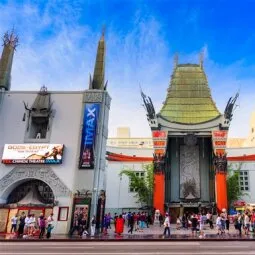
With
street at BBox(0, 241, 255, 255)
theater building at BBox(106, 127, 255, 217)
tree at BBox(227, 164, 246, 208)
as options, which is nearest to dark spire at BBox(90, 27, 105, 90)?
street at BBox(0, 241, 255, 255)

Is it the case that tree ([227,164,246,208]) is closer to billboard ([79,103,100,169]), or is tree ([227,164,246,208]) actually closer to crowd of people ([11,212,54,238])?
billboard ([79,103,100,169])

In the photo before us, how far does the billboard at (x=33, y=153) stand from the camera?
22.9 m

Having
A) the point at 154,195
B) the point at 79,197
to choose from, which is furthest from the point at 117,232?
the point at 154,195

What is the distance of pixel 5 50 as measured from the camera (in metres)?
27.3

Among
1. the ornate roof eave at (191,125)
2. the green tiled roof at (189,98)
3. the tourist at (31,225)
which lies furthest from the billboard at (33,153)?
the green tiled roof at (189,98)

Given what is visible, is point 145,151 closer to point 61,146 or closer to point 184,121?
point 184,121

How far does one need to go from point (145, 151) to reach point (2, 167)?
25431mm

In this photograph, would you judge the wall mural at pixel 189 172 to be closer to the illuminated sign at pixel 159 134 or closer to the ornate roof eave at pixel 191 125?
the ornate roof eave at pixel 191 125

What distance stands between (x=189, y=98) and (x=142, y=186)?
12662mm

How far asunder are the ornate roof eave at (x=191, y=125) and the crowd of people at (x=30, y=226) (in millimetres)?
21045

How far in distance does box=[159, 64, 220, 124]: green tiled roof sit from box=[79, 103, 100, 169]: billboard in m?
16.4

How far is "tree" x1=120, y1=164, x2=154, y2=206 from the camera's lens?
37094 millimetres

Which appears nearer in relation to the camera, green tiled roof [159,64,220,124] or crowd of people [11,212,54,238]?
crowd of people [11,212,54,238]

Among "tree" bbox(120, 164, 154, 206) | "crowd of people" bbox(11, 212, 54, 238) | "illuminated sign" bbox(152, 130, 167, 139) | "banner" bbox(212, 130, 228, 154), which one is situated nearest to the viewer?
"crowd of people" bbox(11, 212, 54, 238)
